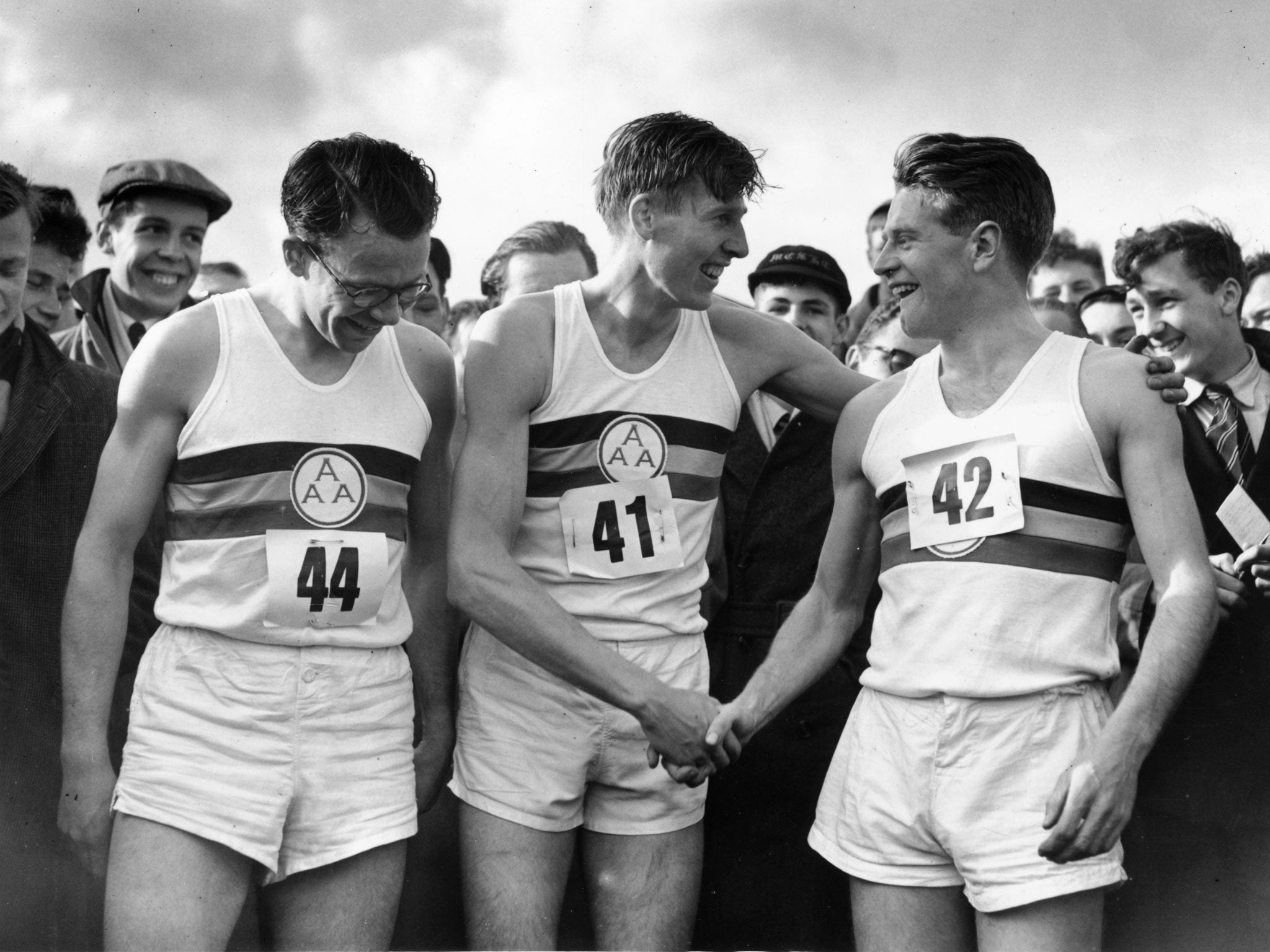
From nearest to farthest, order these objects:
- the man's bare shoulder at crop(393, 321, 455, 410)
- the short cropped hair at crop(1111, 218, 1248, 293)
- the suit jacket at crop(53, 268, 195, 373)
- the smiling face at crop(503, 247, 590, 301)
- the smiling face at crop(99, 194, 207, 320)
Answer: the man's bare shoulder at crop(393, 321, 455, 410) < the short cropped hair at crop(1111, 218, 1248, 293) < the suit jacket at crop(53, 268, 195, 373) < the smiling face at crop(99, 194, 207, 320) < the smiling face at crop(503, 247, 590, 301)

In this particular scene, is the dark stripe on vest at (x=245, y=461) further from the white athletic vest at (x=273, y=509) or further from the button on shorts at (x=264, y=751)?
the button on shorts at (x=264, y=751)

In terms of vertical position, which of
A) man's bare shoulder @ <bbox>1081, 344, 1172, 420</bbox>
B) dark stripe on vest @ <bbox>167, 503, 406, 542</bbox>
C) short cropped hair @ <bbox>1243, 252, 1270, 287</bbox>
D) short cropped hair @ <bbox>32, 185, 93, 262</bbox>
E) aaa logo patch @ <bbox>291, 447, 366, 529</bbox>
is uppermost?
short cropped hair @ <bbox>1243, 252, 1270, 287</bbox>

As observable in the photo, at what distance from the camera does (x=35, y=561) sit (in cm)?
343

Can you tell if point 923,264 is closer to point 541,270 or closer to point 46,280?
point 541,270

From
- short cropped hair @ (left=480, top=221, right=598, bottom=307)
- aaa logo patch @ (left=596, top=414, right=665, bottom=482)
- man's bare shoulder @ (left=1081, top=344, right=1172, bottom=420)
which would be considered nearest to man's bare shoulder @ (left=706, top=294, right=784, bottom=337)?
aaa logo patch @ (left=596, top=414, right=665, bottom=482)

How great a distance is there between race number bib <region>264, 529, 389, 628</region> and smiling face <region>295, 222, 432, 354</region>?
1.47ft

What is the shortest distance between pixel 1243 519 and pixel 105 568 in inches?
110

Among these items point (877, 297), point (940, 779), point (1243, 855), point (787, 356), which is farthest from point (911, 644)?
point (877, 297)

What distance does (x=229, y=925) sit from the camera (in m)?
2.94

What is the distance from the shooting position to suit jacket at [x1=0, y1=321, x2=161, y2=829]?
3.40 m

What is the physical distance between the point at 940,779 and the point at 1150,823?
52.2 inches

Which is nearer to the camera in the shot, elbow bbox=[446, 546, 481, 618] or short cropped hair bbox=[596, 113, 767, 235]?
elbow bbox=[446, 546, 481, 618]

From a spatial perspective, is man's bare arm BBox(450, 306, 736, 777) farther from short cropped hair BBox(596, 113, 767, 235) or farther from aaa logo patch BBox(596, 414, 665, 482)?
short cropped hair BBox(596, 113, 767, 235)

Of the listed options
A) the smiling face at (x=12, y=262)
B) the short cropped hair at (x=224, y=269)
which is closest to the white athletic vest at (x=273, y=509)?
the smiling face at (x=12, y=262)
